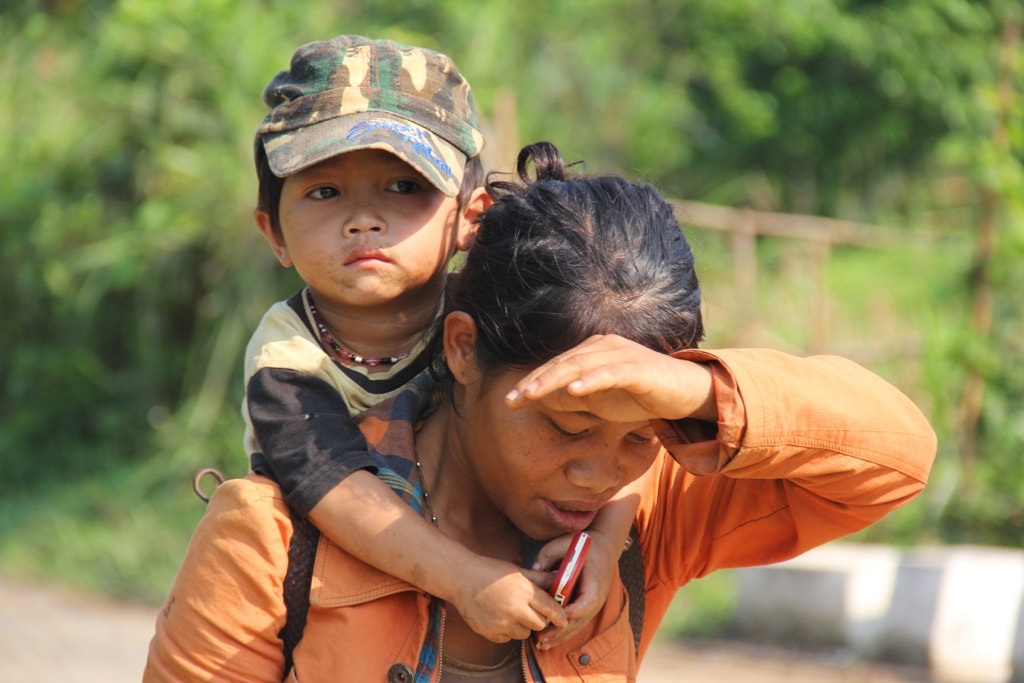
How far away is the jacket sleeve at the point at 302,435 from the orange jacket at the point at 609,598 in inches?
2.1

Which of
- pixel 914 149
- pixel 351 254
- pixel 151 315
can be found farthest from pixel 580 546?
pixel 914 149

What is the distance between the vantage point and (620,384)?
1.79m

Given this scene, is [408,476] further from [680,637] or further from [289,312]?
[680,637]

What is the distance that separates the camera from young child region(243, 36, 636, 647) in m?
2.06

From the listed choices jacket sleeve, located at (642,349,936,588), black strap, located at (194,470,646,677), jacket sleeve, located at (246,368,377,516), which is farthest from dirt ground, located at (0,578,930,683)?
black strap, located at (194,470,646,677)

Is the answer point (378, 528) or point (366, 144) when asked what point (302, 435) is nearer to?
point (378, 528)

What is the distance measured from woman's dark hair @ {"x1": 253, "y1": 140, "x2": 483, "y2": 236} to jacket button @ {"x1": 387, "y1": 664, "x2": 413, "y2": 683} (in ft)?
2.78

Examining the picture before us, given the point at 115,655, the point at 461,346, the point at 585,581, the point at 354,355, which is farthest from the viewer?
the point at 115,655

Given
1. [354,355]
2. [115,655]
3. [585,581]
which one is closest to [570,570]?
[585,581]

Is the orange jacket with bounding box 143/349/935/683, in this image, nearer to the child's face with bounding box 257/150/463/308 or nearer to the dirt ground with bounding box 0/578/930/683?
the child's face with bounding box 257/150/463/308

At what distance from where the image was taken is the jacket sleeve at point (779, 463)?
75.4 inches

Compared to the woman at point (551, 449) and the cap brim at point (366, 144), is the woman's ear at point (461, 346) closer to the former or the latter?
the woman at point (551, 449)

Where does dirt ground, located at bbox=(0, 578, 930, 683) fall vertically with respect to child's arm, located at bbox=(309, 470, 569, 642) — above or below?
above

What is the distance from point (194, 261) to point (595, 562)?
20.9 ft
